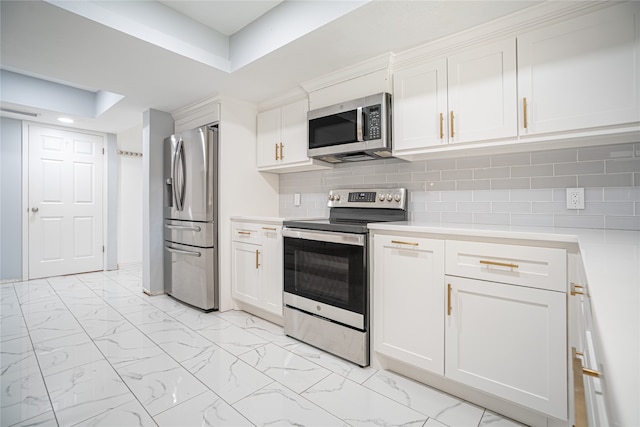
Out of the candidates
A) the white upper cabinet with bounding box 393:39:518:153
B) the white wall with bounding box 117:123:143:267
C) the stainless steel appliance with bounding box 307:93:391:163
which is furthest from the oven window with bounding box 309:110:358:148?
the white wall with bounding box 117:123:143:267

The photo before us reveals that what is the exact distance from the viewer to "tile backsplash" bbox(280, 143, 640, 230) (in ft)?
5.51

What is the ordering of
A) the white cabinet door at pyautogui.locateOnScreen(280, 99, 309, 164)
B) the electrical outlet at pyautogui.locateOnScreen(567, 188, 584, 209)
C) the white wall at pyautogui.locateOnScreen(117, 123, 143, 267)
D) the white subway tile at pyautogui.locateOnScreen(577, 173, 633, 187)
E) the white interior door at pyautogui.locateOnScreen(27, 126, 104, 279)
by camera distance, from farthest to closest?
the white wall at pyautogui.locateOnScreen(117, 123, 143, 267), the white interior door at pyautogui.locateOnScreen(27, 126, 104, 279), the white cabinet door at pyautogui.locateOnScreen(280, 99, 309, 164), the electrical outlet at pyautogui.locateOnScreen(567, 188, 584, 209), the white subway tile at pyautogui.locateOnScreen(577, 173, 633, 187)

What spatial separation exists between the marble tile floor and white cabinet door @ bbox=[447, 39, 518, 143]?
1.55 m

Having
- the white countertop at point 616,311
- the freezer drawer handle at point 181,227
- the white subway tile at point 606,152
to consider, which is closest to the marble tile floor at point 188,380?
the freezer drawer handle at point 181,227

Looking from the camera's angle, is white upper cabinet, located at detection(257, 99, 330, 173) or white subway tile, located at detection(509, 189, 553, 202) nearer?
white subway tile, located at detection(509, 189, 553, 202)

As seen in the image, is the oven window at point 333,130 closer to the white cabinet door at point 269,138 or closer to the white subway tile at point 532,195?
the white cabinet door at point 269,138

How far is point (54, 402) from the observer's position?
169cm

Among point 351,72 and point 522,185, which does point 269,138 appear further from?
point 522,185

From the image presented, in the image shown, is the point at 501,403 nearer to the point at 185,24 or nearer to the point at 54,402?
the point at 54,402

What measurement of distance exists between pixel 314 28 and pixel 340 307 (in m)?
1.81

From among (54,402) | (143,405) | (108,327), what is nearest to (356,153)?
(143,405)

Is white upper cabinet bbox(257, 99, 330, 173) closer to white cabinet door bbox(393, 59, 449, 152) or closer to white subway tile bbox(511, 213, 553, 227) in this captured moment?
white cabinet door bbox(393, 59, 449, 152)

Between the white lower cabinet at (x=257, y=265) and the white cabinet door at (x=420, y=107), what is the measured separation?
1.27 m

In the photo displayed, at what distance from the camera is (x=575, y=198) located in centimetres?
179
